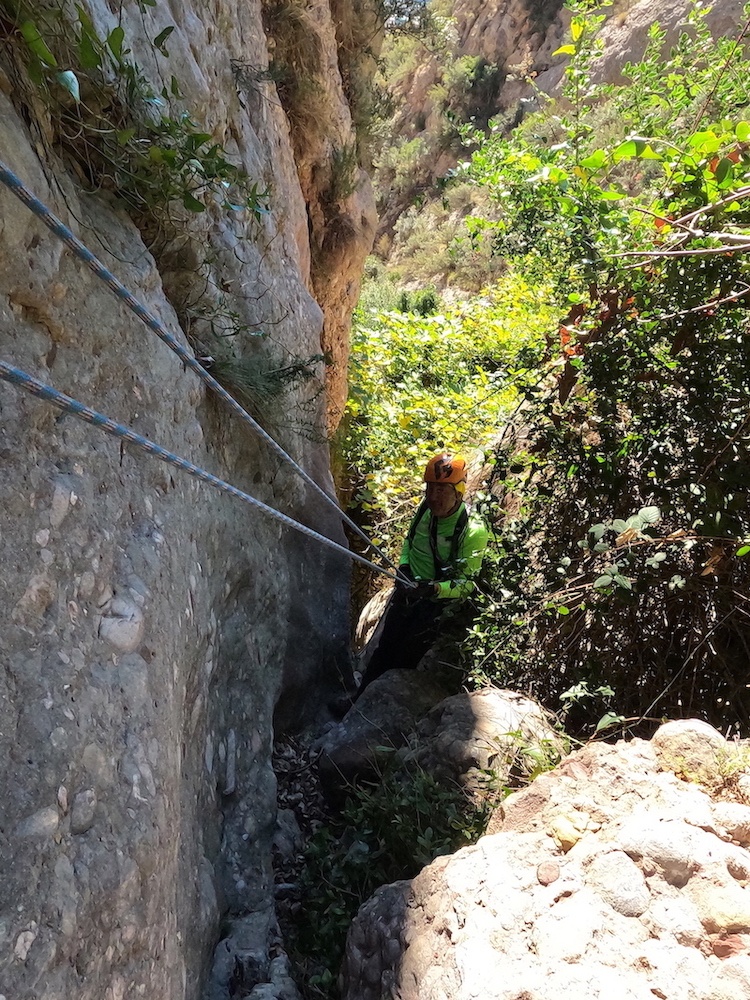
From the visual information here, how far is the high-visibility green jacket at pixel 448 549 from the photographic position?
4012mm

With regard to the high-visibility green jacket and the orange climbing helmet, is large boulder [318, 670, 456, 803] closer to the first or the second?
the high-visibility green jacket

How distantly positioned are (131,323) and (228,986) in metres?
2.45

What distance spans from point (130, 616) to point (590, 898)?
1574 mm

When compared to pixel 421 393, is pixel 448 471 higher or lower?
lower

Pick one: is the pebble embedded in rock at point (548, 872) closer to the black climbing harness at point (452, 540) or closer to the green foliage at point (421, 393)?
the black climbing harness at point (452, 540)

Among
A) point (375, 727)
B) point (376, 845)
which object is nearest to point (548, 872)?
point (376, 845)

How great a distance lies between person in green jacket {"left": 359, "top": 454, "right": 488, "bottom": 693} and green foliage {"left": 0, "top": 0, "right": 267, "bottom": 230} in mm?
2139

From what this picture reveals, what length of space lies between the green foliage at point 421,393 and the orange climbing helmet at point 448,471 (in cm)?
106

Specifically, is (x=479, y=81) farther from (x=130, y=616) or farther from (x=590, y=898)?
(x=590, y=898)

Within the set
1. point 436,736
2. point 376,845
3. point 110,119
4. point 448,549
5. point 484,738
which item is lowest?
point 376,845

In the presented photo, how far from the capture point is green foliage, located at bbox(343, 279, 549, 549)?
574 cm

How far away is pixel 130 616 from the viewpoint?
184 cm

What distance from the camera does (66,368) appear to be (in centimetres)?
184

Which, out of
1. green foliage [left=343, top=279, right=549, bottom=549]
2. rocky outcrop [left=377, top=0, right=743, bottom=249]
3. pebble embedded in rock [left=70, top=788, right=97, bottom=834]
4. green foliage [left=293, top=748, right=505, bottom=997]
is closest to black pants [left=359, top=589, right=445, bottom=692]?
green foliage [left=293, top=748, right=505, bottom=997]
